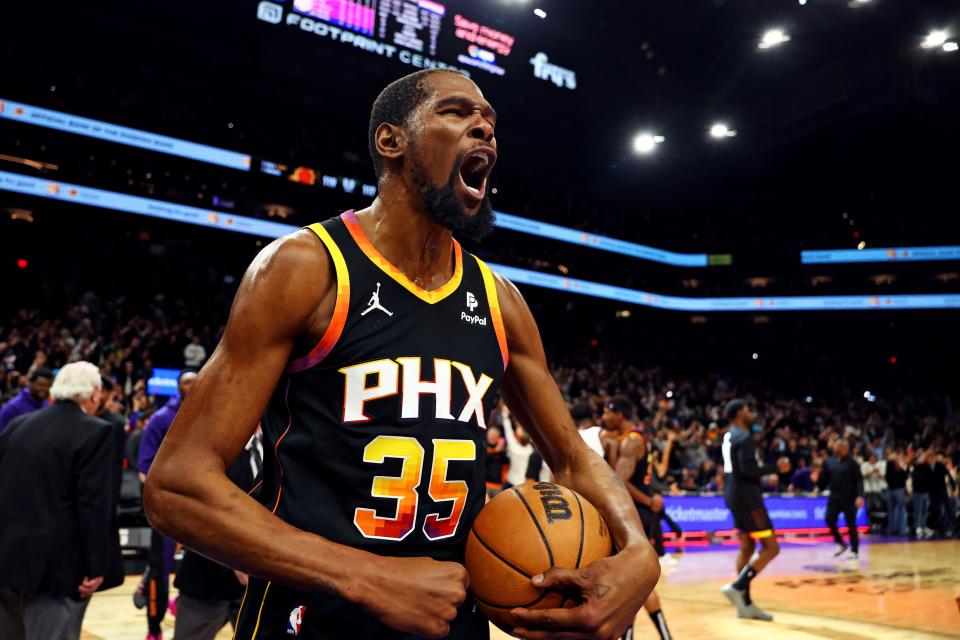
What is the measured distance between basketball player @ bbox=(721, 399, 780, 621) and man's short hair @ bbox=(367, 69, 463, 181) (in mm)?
6458

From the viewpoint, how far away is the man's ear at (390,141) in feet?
6.06

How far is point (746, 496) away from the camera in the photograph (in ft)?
25.1

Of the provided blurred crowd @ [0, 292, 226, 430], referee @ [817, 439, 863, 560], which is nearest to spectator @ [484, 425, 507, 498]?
blurred crowd @ [0, 292, 226, 430]

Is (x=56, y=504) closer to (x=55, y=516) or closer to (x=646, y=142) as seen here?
(x=55, y=516)

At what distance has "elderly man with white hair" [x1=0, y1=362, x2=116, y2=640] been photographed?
3865mm

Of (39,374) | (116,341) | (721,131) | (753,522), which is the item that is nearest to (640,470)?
(753,522)

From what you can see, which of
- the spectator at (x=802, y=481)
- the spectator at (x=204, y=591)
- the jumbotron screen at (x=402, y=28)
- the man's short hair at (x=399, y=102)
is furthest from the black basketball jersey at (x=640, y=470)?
the jumbotron screen at (x=402, y=28)

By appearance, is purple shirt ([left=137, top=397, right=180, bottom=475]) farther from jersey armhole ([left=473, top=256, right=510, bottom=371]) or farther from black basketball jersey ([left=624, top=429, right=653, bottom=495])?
jersey armhole ([left=473, top=256, right=510, bottom=371])

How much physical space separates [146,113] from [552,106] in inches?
450

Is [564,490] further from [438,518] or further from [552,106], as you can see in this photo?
[552,106]

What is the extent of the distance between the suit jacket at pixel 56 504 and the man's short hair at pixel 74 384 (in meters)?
0.10

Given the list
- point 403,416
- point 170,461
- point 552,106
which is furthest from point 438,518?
point 552,106

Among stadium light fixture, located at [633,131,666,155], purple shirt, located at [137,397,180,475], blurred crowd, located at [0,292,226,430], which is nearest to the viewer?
purple shirt, located at [137,397,180,475]

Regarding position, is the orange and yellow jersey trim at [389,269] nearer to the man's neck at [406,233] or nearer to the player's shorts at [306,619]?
the man's neck at [406,233]
